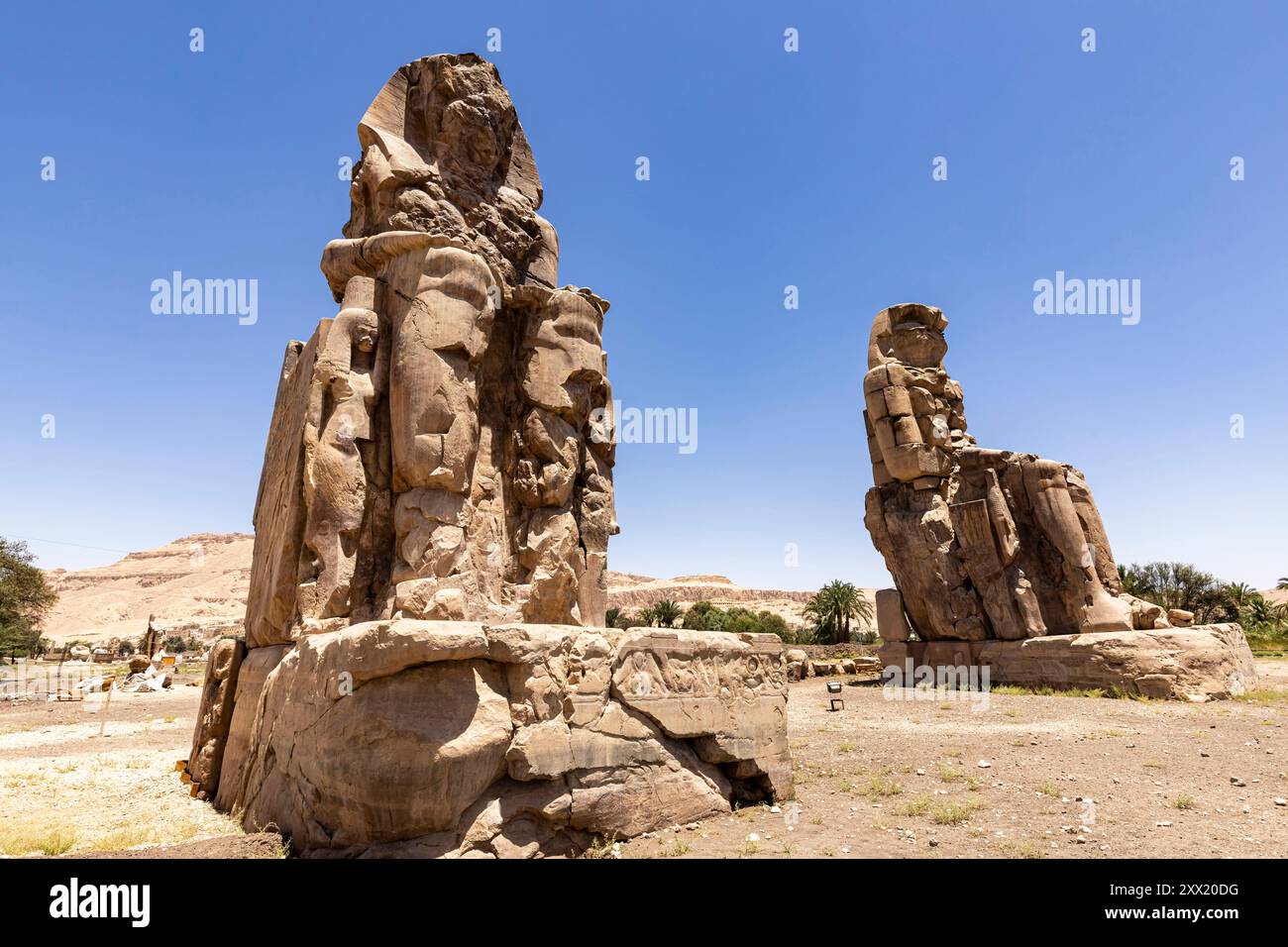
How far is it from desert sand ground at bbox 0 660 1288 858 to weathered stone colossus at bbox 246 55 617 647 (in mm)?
1601

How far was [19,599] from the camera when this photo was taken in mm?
28359

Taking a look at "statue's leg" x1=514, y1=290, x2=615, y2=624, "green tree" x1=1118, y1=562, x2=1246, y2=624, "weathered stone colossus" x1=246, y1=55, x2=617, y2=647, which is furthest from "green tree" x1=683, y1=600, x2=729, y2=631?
"weathered stone colossus" x1=246, y1=55, x2=617, y2=647

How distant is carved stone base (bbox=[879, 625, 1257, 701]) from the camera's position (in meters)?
10.6

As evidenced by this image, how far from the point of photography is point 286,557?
4965 mm

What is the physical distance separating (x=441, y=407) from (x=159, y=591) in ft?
302

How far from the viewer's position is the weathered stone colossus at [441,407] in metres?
4.91

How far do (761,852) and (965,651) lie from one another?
11.2 meters

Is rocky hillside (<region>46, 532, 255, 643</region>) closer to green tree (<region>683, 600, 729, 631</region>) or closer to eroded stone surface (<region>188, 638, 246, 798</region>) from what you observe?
green tree (<region>683, 600, 729, 631</region>)

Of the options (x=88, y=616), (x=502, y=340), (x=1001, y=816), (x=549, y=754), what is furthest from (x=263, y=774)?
(x=88, y=616)

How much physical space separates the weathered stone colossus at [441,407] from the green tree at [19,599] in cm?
2853

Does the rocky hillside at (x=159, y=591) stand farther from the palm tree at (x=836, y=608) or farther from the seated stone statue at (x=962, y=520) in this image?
the seated stone statue at (x=962, y=520)

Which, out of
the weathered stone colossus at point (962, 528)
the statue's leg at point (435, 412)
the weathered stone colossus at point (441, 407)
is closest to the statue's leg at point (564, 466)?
the weathered stone colossus at point (441, 407)

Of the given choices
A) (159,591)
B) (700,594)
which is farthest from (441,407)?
(159,591)

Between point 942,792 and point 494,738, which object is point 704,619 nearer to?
point 942,792
